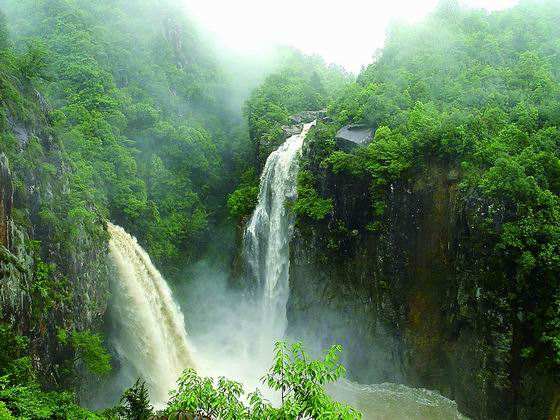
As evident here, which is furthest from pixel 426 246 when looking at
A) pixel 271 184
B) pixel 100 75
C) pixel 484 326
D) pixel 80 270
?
pixel 100 75

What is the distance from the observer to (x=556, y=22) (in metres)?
24.4

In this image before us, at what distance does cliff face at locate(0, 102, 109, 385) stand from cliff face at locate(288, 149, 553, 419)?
8957mm

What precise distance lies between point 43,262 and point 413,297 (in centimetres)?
1259

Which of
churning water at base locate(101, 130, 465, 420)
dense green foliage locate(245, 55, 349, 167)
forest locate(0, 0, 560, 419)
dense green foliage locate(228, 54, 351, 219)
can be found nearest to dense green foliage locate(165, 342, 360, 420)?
forest locate(0, 0, 560, 419)

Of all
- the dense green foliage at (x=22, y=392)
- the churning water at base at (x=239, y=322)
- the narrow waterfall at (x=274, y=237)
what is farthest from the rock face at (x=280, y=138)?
the dense green foliage at (x=22, y=392)

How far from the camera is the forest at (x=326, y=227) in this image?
12.5 metres

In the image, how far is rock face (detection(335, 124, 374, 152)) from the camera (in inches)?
767

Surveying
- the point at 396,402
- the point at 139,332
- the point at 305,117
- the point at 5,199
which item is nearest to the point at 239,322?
the point at 139,332

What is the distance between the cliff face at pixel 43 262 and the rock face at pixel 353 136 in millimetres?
10540

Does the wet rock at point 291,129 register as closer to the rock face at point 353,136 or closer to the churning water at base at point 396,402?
the rock face at point 353,136

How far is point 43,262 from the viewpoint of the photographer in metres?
13.9

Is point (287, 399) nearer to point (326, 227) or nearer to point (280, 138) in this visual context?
point (326, 227)

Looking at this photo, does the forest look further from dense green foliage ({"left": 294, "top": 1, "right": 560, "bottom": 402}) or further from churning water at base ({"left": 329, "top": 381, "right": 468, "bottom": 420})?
churning water at base ({"left": 329, "top": 381, "right": 468, "bottom": 420})

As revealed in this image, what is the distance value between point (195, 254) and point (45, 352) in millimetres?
15134
